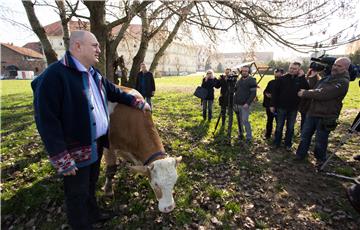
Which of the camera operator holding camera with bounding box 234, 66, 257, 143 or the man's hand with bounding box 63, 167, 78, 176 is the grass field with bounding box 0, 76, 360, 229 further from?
the man's hand with bounding box 63, 167, 78, 176

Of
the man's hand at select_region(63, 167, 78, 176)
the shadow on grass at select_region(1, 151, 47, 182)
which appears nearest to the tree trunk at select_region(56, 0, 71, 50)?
the shadow on grass at select_region(1, 151, 47, 182)

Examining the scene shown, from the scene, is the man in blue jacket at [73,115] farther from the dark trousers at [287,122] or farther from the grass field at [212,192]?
the dark trousers at [287,122]

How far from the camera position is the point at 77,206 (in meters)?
2.86

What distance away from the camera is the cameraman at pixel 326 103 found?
5168 mm

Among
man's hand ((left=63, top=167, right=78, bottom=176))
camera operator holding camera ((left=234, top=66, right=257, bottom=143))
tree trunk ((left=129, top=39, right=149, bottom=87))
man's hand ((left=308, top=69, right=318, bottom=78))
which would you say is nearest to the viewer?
man's hand ((left=63, top=167, right=78, bottom=176))

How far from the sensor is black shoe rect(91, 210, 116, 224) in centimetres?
371

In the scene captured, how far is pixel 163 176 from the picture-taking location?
3.32m

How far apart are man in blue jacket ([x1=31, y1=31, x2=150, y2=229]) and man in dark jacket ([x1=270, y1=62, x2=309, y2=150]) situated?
512 centimetres

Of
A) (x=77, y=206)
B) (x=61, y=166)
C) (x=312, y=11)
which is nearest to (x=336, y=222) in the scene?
(x=77, y=206)

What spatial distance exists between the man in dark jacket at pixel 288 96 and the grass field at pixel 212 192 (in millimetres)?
809

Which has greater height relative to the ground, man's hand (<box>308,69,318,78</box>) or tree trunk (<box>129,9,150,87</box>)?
tree trunk (<box>129,9,150,87</box>)

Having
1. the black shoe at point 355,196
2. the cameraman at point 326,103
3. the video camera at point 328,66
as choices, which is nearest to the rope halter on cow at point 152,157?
the black shoe at point 355,196

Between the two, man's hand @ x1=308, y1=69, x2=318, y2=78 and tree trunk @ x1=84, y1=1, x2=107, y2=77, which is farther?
man's hand @ x1=308, y1=69, x2=318, y2=78

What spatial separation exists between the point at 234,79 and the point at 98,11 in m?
4.16
